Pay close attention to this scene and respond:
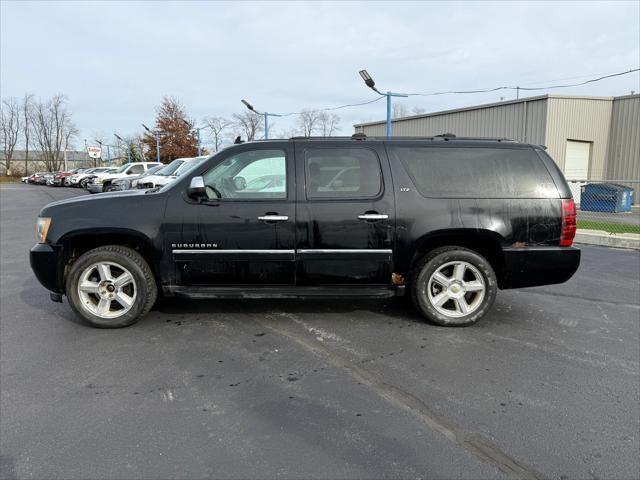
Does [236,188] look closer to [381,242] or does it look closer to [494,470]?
[381,242]

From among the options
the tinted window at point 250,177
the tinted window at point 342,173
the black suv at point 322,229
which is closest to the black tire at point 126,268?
the black suv at point 322,229

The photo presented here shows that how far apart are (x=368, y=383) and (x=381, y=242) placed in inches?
58.5

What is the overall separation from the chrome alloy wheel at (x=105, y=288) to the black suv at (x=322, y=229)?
1cm

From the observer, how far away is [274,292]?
4.39 meters

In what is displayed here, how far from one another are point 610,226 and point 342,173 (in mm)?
10963

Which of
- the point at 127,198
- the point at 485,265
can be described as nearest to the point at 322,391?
the point at 485,265

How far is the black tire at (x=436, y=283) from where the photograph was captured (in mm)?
4438

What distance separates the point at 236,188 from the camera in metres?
4.40

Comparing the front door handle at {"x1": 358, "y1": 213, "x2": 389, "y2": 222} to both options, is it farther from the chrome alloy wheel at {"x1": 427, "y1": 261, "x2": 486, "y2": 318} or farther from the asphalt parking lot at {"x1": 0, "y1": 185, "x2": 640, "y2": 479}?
the asphalt parking lot at {"x1": 0, "y1": 185, "x2": 640, "y2": 479}

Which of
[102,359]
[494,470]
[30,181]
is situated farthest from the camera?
[30,181]

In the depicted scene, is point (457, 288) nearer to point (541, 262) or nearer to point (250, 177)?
point (541, 262)

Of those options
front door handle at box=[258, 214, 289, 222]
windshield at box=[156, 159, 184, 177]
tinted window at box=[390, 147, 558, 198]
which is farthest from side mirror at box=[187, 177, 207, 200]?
windshield at box=[156, 159, 184, 177]

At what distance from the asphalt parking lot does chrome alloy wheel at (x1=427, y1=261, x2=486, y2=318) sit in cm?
23

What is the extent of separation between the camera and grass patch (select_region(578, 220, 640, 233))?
455 inches
